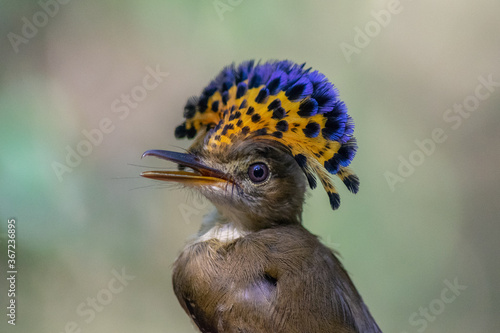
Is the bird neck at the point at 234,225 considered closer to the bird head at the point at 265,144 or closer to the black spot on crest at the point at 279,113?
the bird head at the point at 265,144

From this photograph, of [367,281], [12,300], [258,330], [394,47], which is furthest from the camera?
[394,47]

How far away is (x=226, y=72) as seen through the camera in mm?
2689

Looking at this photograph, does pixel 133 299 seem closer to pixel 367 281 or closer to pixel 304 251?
pixel 367 281

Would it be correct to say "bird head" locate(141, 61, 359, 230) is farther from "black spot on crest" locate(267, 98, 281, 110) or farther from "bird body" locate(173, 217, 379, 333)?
"bird body" locate(173, 217, 379, 333)

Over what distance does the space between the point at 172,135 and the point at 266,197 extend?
207 centimetres

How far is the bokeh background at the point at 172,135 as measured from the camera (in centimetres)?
398

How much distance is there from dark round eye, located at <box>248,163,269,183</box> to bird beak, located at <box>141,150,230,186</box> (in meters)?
0.12

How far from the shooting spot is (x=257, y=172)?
259 centimetres

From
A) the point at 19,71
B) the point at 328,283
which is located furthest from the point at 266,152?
the point at 19,71

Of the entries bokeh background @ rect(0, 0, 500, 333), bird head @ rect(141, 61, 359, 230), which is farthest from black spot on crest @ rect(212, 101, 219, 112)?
bokeh background @ rect(0, 0, 500, 333)

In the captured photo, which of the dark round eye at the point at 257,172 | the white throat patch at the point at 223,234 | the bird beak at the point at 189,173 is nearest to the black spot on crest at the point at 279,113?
the dark round eye at the point at 257,172

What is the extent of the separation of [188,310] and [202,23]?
2608 millimetres

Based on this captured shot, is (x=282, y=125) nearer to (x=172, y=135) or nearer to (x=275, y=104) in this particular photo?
(x=275, y=104)

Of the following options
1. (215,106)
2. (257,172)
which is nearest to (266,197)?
(257,172)
